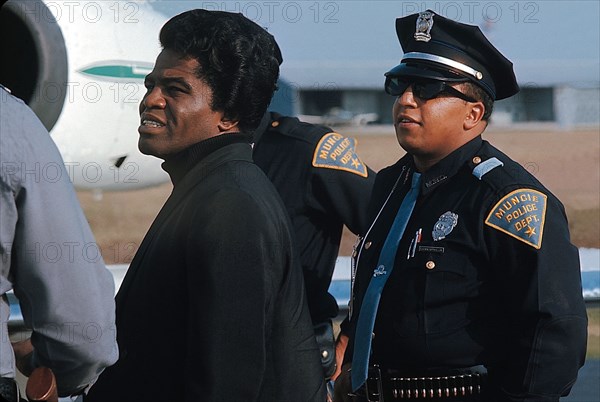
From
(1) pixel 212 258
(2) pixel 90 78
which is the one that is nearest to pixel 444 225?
(1) pixel 212 258

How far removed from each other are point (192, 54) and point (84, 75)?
384cm

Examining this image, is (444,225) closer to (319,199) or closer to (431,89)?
(431,89)

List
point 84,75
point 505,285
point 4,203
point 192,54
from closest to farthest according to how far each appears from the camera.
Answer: point 4,203 → point 192,54 → point 505,285 → point 84,75

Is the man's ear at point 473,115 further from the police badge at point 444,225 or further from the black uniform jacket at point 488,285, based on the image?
the police badge at point 444,225

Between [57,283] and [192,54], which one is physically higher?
[192,54]

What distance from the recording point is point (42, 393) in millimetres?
1816

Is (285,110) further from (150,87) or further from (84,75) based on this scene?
(150,87)

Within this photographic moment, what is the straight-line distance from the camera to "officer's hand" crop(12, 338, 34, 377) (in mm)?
1914

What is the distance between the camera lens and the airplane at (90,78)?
17.6ft

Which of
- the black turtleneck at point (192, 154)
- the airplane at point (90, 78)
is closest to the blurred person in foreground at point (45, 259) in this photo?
the black turtleneck at point (192, 154)

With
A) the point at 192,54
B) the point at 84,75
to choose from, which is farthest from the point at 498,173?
the point at 84,75

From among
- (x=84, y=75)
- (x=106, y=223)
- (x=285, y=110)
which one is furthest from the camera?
(x=106, y=223)

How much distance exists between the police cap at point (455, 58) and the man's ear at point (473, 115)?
0.17 feet

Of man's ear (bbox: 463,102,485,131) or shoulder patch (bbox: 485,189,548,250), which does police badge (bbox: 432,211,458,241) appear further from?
man's ear (bbox: 463,102,485,131)
